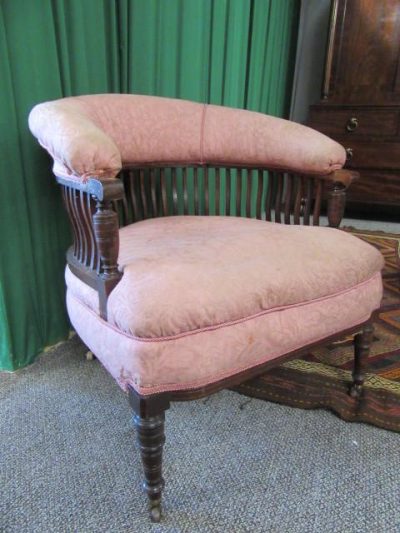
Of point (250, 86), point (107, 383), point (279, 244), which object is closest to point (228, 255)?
point (279, 244)

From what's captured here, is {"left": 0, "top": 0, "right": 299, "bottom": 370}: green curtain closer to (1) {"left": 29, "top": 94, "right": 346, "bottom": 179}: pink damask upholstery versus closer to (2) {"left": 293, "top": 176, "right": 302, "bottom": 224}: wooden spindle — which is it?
(1) {"left": 29, "top": 94, "right": 346, "bottom": 179}: pink damask upholstery

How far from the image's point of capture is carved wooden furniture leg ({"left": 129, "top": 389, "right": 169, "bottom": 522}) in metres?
0.69

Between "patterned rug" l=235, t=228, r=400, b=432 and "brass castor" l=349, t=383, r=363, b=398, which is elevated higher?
"brass castor" l=349, t=383, r=363, b=398

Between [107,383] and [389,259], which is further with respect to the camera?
[389,259]

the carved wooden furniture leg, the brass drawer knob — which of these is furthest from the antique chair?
the brass drawer knob

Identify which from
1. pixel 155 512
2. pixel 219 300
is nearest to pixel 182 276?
pixel 219 300

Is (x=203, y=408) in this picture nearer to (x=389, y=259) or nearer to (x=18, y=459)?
(x=18, y=459)

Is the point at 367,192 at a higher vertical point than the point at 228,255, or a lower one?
lower

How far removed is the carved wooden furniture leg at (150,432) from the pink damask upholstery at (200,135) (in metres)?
0.67

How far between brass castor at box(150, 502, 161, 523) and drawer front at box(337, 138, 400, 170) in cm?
255

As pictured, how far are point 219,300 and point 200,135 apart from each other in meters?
0.74

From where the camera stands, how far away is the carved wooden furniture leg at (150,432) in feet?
2.27

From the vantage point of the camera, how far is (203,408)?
1104mm

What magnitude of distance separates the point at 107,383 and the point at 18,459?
12.9 inches
